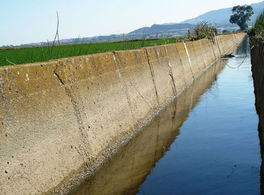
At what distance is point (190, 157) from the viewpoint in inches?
271

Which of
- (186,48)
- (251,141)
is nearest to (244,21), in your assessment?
(186,48)

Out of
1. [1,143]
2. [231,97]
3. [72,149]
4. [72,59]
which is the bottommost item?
[231,97]

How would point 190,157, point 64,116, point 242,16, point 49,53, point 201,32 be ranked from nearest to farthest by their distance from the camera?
point 64,116, point 190,157, point 49,53, point 201,32, point 242,16

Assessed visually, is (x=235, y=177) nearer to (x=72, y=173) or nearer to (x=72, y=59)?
(x=72, y=173)

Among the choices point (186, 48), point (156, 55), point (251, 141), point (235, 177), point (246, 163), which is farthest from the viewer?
point (186, 48)

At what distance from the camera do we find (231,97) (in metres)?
12.9

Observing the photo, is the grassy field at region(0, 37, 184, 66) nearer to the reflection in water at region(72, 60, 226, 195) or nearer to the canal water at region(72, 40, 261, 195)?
the reflection in water at region(72, 60, 226, 195)

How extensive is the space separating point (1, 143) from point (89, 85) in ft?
8.79

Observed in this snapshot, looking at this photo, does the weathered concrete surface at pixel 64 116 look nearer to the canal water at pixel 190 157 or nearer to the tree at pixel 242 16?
the canal water at pixel 190 157

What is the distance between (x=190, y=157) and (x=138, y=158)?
0.98 meters

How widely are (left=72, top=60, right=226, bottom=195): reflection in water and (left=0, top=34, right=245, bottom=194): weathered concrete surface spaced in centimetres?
22

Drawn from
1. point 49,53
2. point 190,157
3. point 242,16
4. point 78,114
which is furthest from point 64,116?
point 242,16

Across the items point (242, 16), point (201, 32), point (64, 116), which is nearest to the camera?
point (64, 116)

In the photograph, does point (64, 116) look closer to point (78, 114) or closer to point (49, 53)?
point (78, 114)
